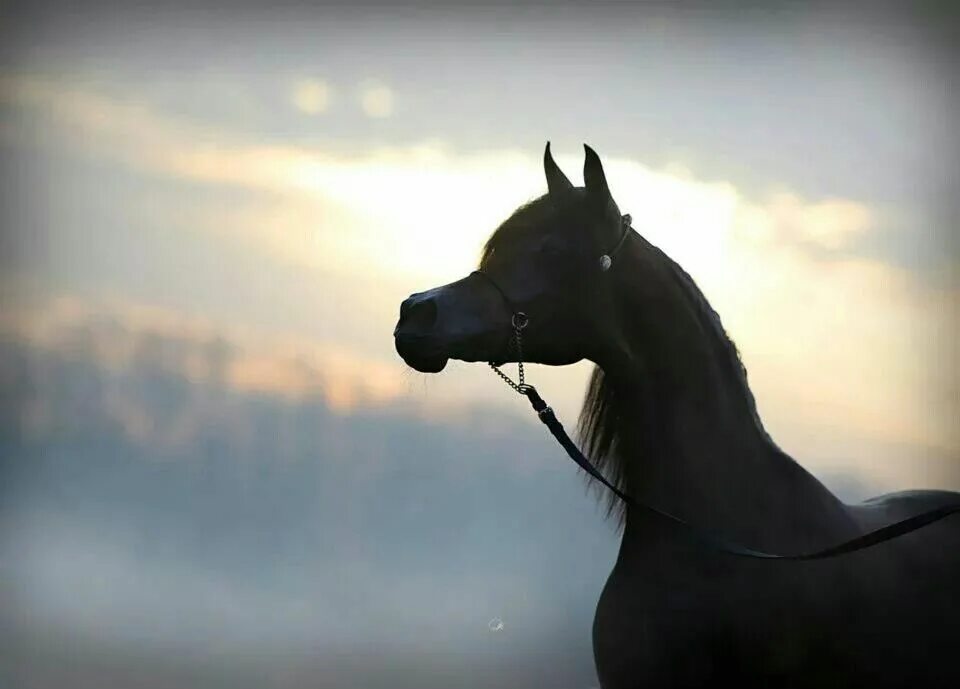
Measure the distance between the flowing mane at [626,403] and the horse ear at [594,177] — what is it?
0.38 feet

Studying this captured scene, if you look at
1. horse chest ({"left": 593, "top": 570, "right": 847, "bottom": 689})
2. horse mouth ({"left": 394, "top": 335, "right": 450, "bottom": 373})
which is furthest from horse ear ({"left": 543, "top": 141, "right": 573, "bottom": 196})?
horse chest ({"left": 593, "top": 570, "right": 847, "bottom": 689})

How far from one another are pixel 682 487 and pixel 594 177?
414 mm

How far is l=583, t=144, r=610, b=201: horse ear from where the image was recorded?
4.09 feet

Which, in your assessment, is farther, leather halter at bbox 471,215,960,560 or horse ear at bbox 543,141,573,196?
horse ear at bbox 543,141,573,196

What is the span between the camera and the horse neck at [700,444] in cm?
126

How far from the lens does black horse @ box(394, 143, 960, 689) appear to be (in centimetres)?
120

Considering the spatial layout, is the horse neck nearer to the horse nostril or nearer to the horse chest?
the horse chest

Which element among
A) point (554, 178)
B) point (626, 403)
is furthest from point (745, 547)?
point (554, 178)

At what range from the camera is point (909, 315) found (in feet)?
6.85

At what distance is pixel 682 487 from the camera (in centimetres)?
127

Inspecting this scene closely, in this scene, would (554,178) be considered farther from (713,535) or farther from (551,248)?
(713,535)

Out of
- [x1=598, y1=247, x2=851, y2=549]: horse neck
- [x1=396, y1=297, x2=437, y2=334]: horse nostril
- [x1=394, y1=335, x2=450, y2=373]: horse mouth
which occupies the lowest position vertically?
[x1=598, y1=247, x2=851, y2=549]: horse neck

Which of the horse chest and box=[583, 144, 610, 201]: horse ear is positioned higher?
box=[583, 144, 610, 201]: horse ear

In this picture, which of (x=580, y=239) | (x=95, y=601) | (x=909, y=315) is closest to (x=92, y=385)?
(x=95, y=601)
